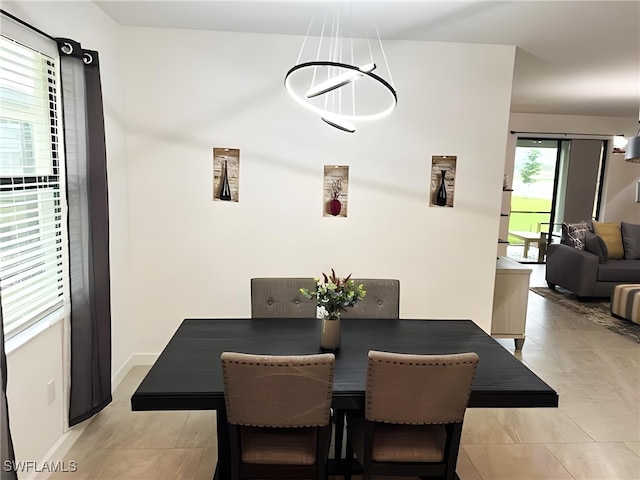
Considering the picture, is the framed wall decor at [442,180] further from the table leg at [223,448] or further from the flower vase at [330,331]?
the table leg at [223,448]

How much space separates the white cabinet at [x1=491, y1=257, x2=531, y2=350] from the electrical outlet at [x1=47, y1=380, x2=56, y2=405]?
11.5 ft

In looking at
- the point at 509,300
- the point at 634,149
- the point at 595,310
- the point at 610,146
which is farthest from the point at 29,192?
the point at 610,146

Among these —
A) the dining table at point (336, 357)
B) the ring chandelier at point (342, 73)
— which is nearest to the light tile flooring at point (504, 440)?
the dining table at point (336, 357)

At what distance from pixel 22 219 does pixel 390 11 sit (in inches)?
96.7

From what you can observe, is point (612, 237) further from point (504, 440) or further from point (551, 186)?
point (504, 440)

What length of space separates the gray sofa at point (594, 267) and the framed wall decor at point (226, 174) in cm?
486

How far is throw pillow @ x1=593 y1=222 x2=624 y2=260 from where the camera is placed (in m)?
6.55

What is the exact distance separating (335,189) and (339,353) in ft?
5.78

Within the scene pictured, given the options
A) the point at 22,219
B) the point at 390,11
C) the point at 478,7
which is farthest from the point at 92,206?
the point at 478,7

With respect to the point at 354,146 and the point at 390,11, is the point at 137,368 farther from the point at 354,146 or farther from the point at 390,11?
the point at 390,11

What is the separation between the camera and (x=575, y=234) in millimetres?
6652

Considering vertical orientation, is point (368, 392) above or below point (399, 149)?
below

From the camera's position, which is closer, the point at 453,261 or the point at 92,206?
the point at 92,206

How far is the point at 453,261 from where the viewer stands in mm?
4035
